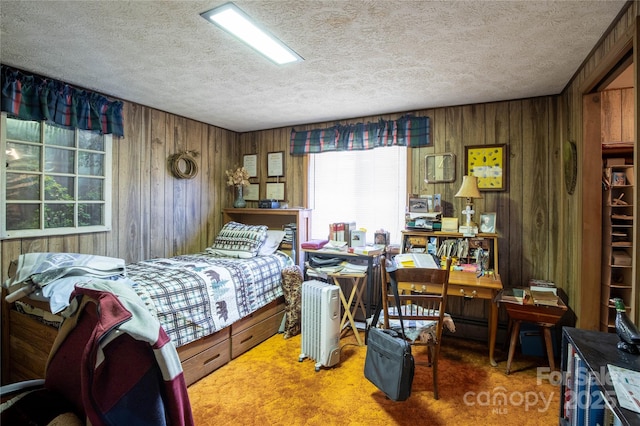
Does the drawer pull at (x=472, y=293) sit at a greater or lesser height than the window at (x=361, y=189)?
lesser

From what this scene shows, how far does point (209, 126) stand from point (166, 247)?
5.11 feet

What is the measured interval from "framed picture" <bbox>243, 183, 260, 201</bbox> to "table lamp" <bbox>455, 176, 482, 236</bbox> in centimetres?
247

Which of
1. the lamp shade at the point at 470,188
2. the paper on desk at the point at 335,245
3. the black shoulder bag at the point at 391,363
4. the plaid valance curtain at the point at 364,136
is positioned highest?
the plaid valance curtain at the point at 364,136

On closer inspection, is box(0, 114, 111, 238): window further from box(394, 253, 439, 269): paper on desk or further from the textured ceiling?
box(394, 253, 439, 269): paper on desk

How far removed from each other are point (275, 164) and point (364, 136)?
4.02 feet

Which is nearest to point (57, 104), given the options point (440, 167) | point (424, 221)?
point (424, 221)

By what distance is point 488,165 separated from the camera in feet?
10.2

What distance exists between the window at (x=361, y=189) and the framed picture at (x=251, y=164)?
80 centimetres

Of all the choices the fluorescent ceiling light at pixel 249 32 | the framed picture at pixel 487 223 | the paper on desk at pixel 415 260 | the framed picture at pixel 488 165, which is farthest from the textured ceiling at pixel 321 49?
the paper on desk at pixel 415 260

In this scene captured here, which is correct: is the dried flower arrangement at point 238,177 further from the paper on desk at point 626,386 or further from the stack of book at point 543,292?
the paper on desk at point 626,386

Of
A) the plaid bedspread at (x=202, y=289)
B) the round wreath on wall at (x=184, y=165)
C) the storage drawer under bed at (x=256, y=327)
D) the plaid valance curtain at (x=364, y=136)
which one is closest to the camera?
the plaid bedspread at (x=202, y=289)

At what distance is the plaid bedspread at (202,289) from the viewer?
2201 millimetres

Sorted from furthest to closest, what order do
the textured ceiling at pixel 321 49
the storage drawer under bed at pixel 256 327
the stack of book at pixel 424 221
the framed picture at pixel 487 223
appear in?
the stack of book at pixel 424 221, the framed picture at pixel 487 223, the storage drawer under bed at pixel 256 327, the textured ceiling at pixel 321 49

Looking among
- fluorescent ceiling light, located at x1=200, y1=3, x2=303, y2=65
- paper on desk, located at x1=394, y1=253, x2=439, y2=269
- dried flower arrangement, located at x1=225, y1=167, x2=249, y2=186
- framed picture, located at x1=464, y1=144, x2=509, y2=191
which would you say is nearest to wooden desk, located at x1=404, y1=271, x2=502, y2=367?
paper on desk, located at x1=394, y1=253, x2=439, y2=269
